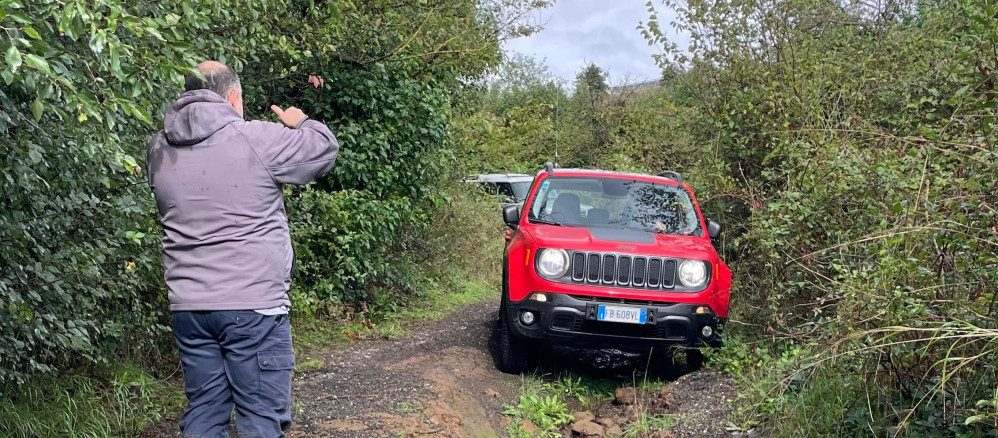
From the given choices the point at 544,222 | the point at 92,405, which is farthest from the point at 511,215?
the point at 92,405

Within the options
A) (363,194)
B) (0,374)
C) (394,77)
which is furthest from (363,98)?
(0,374)

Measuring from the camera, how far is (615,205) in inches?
292

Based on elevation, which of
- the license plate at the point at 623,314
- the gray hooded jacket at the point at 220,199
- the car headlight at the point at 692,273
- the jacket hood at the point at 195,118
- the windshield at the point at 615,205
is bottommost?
the license plate at the point at 623,314

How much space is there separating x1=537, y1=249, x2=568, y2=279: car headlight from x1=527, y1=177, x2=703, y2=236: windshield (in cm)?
79

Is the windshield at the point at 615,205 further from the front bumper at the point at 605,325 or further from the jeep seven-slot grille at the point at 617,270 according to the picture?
the front bumper at the point at 605,325

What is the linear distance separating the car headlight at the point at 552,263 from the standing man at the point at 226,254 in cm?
344

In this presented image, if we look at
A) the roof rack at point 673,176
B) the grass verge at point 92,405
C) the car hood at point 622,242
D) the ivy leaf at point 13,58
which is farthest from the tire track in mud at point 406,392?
the ivy leaf at point 13,58

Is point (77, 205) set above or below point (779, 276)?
above

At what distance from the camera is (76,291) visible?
4.29 m

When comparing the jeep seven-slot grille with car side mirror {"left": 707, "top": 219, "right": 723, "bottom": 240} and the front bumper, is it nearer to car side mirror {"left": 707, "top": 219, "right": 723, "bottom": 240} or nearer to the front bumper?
the front bumper

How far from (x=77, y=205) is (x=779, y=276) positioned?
5.46 meters

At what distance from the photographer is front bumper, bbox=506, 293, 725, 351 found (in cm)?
626

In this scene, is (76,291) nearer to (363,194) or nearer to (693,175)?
(363,194)

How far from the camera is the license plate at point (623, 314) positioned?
20.4 ft
